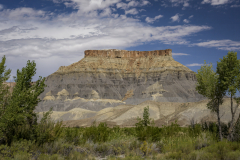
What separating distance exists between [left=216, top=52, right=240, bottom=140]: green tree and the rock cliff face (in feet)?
261

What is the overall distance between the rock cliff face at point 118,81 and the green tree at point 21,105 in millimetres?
A: 83159

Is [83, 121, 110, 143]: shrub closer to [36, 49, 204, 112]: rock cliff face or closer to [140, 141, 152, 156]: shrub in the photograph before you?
[140, 141, 152, 156]: shrub

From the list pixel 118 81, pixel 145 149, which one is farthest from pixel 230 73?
pixel 118 81

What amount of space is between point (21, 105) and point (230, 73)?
15.9 m

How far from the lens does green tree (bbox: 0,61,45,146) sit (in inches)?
444

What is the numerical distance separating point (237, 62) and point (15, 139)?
56.7 feet

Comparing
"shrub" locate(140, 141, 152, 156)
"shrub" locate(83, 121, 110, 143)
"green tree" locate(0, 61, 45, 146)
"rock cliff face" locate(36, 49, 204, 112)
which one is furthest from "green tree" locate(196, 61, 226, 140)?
"rock cliff face" locate(36, 49, 204, 112)

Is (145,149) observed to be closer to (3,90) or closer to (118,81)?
(3,90)

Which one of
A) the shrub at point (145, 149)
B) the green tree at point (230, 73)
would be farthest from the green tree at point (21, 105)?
the green tree at point (230, 73)

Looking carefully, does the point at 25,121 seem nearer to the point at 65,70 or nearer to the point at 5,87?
the point at 5,87

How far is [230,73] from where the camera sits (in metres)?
17.8

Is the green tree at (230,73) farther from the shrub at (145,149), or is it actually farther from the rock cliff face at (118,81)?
the rock cliff face at (118,81)

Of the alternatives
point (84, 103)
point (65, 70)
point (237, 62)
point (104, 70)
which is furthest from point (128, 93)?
point (237, 62)

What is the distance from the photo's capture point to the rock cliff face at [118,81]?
103 m
